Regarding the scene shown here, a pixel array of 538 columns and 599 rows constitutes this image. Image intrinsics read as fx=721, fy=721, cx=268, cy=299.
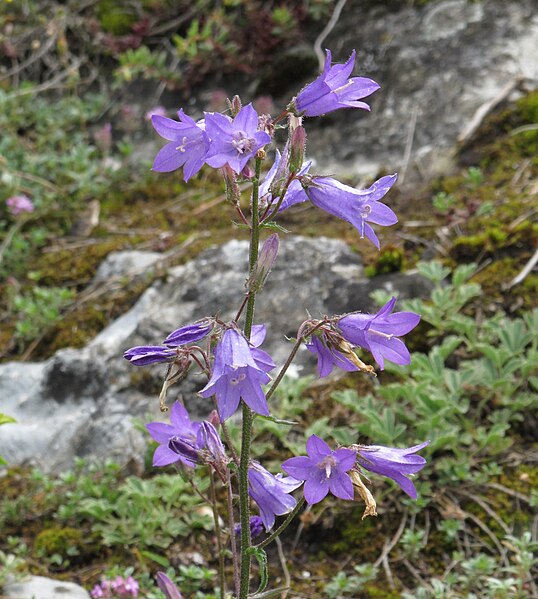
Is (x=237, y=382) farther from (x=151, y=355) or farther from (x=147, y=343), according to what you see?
(x=147, y=343)

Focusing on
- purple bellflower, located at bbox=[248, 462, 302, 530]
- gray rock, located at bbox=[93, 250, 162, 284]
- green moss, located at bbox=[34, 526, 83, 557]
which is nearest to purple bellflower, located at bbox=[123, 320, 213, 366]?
purple bellflower, located at bbox=[248, 462, 302, 530]

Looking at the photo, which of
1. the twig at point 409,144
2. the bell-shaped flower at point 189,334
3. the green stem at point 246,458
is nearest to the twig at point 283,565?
the green stem at point 246,458

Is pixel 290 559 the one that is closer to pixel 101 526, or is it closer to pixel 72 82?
pixel 101 526

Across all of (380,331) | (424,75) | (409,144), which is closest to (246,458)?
(380,331)

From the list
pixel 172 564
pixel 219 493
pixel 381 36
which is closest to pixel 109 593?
pixel 172 564

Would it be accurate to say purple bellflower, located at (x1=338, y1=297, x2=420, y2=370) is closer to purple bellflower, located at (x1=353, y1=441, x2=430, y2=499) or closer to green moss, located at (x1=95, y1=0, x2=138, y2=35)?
purple bellflower, located at (x1=353, y1=441, x2=430, y2=499)
